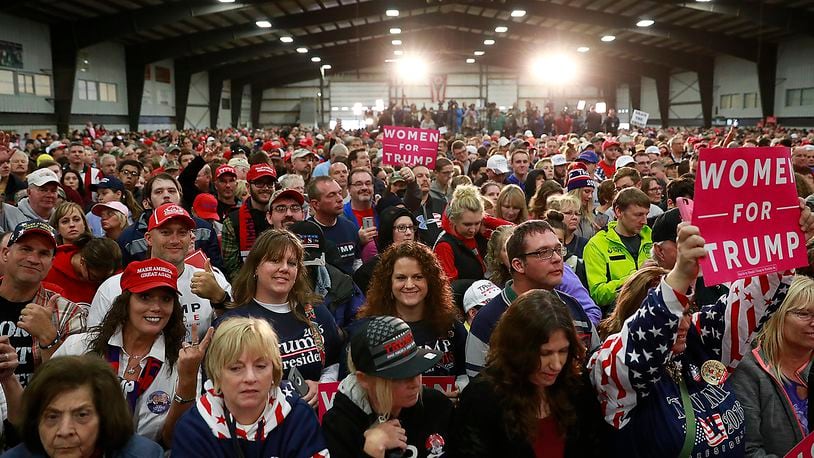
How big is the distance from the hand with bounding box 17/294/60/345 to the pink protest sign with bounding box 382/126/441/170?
6709 millimetres

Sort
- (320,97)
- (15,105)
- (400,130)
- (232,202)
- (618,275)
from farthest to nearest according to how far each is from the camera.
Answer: (320,97) < (15,105) < (400,130) < (232,202) < (618,275)

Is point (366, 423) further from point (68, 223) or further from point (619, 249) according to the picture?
point (68, 223)

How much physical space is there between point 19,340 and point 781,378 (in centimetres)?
376

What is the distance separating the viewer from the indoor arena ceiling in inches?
794

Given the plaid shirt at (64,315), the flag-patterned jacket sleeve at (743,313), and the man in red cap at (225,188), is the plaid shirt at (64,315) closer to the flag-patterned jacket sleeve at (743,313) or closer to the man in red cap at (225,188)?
the flag-patterned jacket sleeve at (743,313)

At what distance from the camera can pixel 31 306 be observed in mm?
3217

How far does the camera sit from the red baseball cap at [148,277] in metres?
3.18

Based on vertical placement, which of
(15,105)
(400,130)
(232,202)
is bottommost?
(232,202)

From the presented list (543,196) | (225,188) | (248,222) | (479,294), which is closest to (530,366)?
(479,294)

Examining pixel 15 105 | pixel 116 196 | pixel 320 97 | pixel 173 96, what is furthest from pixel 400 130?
pixel 320 97

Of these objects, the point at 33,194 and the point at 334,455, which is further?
the point at 33,194

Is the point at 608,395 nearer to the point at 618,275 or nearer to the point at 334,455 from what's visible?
the point at 334,455

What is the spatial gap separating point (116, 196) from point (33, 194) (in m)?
0.81

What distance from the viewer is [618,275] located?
491 cm
